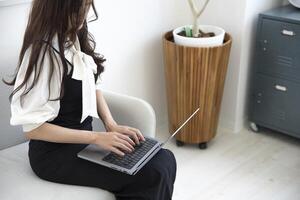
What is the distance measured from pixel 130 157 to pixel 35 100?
0.35 m

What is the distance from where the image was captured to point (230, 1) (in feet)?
7.41

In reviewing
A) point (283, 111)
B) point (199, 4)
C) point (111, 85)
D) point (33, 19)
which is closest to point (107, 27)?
point (111, 85)

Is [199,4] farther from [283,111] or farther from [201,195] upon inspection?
[201,195]

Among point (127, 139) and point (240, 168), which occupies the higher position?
point (127, 139)

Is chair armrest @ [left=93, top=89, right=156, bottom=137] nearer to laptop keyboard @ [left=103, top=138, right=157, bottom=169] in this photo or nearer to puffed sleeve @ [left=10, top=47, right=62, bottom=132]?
laptop keyboard @ [left=103, top=138, right=157, bottom=169]

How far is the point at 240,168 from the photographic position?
2.18 m

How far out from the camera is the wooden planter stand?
209cm

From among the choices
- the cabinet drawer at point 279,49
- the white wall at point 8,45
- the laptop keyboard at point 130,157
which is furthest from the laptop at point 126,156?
the cabinet drawer at point 279,49

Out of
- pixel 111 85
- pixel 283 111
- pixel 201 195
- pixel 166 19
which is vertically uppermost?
pixel 166 19

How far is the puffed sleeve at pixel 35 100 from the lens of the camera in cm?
128

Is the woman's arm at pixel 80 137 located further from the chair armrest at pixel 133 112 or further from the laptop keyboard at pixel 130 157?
the chair armrest at pixel 133 112

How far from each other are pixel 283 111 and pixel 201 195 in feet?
2.34

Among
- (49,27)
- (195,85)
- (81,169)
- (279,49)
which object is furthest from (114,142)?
(279,49)

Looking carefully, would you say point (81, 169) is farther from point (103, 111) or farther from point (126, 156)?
point (103, 111)
